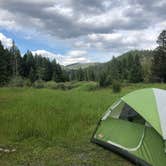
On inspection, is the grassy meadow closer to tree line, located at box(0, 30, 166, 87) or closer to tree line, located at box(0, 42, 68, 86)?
tree line, located at box(0, 30, 166, 87)

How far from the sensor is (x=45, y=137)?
736 cm

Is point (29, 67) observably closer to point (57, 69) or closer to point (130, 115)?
point (57, 69)

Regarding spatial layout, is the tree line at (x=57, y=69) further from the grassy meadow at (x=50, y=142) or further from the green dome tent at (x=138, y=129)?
the green dome tent at (x=138, y=129)

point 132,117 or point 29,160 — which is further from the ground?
point 132,117

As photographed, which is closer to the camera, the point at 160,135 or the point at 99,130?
the point at 160,135

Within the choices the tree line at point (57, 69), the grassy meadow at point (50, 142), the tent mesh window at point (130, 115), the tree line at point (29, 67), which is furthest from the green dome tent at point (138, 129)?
the tree line at point (29, 67)

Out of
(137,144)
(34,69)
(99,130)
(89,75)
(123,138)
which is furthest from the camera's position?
(89,75)

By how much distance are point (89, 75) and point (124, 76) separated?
1009 inches

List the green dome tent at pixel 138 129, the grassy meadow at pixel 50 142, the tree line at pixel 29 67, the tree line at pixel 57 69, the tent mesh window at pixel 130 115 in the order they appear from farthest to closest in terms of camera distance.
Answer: the tree line at pixel 29 67
the tree line at pixel 57 69
the tent mesh window at pixel 130 115
the grassy meadow at pixel 50 142
the green dome tent at pixel 138 129

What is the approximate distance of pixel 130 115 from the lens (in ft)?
20.9

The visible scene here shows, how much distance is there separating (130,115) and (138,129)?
2.06 ft

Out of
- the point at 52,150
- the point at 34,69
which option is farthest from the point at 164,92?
the point at 34,69

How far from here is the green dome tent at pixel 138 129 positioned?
204 inches

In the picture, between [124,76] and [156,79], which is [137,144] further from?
[124,76]
